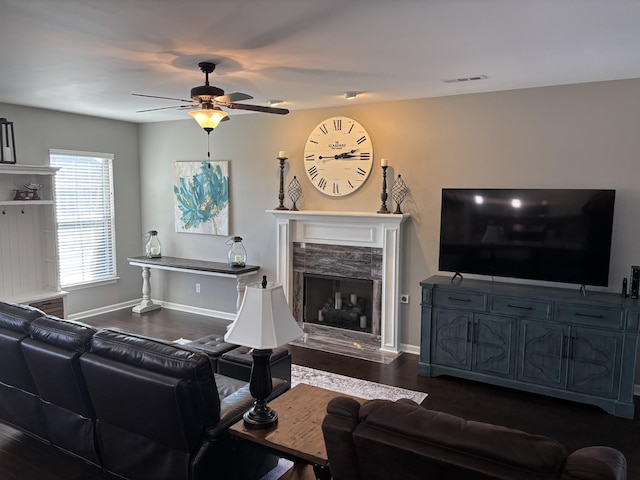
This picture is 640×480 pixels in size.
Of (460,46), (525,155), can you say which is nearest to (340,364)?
(525,155)

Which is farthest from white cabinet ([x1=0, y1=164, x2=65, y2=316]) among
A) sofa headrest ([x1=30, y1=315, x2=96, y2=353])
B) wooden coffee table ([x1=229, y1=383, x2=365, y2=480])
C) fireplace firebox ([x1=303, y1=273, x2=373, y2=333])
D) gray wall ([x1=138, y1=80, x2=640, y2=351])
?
wooden coffee table ([x1=229, y1=383, x2=365, y2=480])

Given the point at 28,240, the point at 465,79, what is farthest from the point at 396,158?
the point at 28,240

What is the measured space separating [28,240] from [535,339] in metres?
5.77

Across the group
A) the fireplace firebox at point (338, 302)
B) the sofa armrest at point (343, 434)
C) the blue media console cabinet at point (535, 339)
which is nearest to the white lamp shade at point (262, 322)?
the sofa armrest at point (343, 434)

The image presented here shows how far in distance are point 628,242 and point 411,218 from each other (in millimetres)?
2007

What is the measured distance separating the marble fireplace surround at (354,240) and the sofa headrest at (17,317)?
10.2 feet

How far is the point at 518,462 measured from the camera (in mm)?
1430

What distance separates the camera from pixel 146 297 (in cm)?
687

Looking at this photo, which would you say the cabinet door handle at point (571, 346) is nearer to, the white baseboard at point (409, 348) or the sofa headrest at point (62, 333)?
the white baseboard at point (409, 348)

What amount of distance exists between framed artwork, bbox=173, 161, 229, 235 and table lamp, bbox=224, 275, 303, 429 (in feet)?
14.0

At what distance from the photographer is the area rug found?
4.11 meters

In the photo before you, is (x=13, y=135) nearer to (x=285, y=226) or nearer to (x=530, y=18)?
(x=285, y=226)

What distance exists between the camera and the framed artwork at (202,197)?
21.1ft

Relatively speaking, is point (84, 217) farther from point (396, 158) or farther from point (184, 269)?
point (396, 158)
